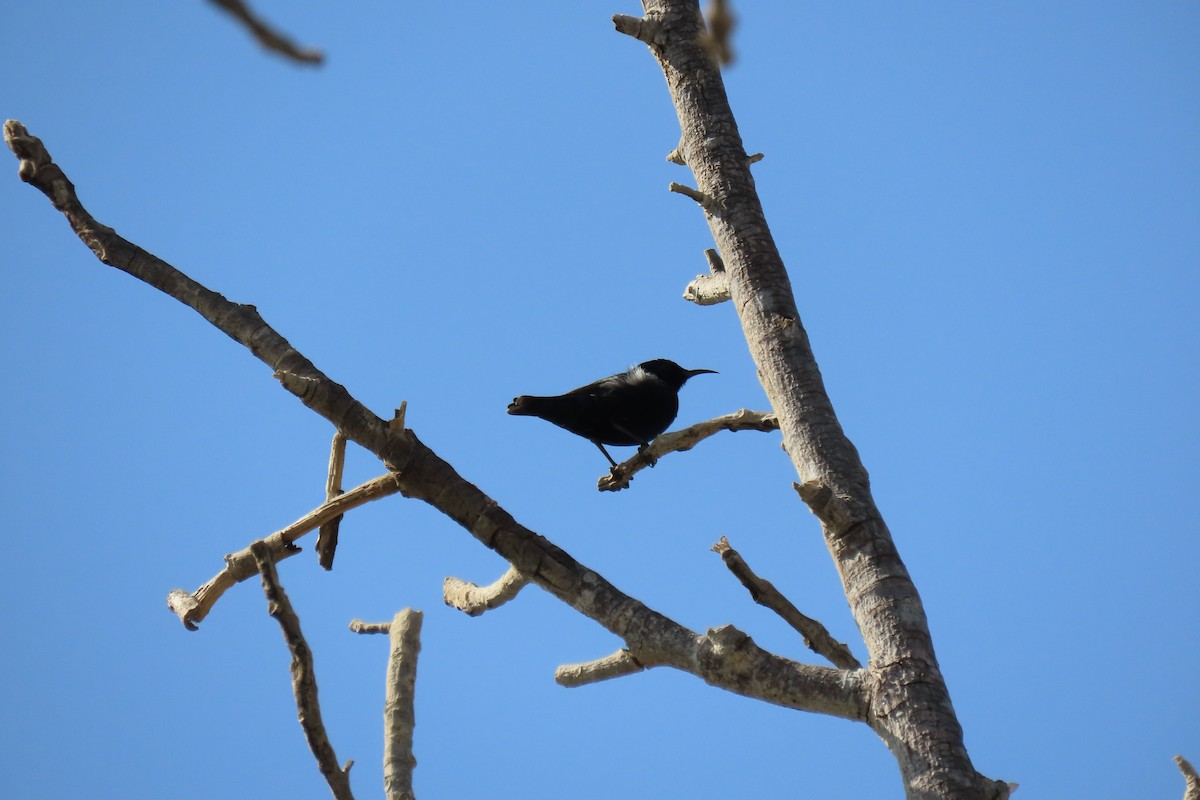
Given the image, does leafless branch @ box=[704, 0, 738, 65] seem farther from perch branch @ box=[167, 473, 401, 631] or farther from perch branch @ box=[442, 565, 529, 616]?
perch branch @ box=[442, 565, 529, 616]

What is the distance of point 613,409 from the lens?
710 cm

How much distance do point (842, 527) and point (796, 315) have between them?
46.1 inches

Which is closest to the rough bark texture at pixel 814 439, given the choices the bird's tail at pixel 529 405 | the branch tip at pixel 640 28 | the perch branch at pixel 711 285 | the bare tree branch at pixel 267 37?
the branch tip at pixel 640 28

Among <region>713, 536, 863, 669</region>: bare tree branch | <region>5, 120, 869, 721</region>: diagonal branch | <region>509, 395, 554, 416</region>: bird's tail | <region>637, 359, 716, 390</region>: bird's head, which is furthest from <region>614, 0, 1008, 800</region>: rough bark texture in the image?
<region>637, 359, 716, 390</region>: bird's head

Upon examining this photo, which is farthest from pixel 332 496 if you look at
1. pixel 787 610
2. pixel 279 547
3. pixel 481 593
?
pixel 787 610

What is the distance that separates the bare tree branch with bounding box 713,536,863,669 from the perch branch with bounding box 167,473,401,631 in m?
1.30

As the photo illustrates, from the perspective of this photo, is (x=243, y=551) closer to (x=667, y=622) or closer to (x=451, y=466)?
(x=451, y=466)

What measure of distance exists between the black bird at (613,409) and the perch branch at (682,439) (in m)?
0.79

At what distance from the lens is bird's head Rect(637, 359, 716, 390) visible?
7.59 metres

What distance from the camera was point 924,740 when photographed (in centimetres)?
329

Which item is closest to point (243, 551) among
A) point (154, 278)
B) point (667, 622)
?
point (154, 278)

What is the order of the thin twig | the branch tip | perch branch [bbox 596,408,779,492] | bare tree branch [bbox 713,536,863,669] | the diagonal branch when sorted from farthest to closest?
perch branch [bbox 596,408,779,492] → the thin twig → the branch tip → bare tree branch [bbox 713,536,863,669] → the diagonal branch

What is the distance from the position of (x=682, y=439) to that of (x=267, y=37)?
4.86 metres

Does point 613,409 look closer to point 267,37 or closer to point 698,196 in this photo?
point 698,196
